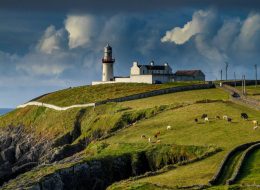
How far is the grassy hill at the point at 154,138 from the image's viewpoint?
71750 millimetres

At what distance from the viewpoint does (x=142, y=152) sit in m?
85.9

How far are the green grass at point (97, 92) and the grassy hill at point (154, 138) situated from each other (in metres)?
14.5

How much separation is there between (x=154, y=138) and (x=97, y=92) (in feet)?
275

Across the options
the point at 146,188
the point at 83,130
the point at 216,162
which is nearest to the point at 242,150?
the point at 216,162

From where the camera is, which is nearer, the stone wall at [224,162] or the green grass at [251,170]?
the green grass at [251,170]

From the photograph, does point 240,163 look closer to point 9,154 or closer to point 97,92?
point 9,154

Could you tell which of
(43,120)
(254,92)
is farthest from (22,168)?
(254,92)

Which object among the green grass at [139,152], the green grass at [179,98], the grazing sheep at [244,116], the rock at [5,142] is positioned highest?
the green grass at [179,98]

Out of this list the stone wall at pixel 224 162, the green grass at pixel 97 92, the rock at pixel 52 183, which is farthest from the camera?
the green grass at pixel 97 92

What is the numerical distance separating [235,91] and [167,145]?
226 feet

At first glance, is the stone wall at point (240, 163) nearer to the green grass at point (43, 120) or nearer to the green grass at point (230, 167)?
the green grass at point (230, 167)

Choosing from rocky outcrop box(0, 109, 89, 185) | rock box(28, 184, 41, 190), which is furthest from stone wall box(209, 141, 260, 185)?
rocky outcrop box(0, 109, 89, 185)

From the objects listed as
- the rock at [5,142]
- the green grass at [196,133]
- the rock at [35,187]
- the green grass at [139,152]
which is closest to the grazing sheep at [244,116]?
the green grass at [196,133]

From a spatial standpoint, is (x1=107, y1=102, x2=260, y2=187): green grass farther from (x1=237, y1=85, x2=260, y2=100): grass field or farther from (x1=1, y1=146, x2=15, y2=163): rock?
(x1=1, y1=146, x2=15, y2=163): rock
